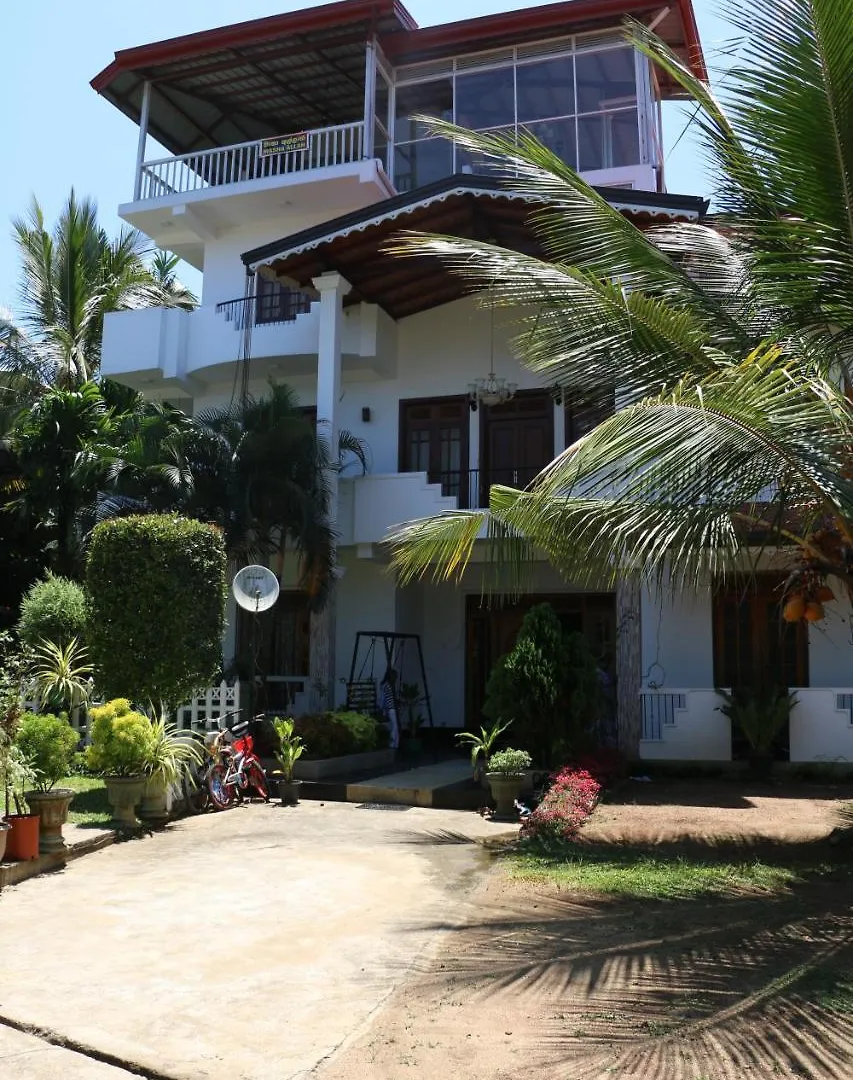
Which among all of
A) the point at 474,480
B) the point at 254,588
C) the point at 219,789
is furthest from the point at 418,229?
the point at 219,789

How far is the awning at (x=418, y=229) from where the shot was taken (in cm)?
1308

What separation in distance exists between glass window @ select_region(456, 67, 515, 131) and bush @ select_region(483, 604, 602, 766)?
10.4 metres

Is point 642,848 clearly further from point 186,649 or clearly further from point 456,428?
point 456,428

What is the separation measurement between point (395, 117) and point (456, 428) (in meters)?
6.31

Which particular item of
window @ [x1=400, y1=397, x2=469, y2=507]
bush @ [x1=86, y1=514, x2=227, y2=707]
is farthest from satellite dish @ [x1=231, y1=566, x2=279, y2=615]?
window @ [x1=400, y1=397, x2=469, y2=507]

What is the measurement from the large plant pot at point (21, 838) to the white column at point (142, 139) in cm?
1456

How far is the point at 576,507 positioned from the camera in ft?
24.5

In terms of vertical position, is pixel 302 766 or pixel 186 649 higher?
pixel 186 649

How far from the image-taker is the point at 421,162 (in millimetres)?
18781

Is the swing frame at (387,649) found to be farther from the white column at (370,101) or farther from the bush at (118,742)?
the white column at (370,101)

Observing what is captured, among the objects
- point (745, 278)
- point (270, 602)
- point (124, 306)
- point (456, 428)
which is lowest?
point (270, 602)

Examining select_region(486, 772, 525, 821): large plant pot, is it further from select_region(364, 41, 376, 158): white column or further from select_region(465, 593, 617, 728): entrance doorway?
select_region(364, 41, 376, 158): white column

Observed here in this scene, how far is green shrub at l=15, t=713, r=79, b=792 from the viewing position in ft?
25.4

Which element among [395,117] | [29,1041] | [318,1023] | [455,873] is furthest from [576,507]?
[395,117]
